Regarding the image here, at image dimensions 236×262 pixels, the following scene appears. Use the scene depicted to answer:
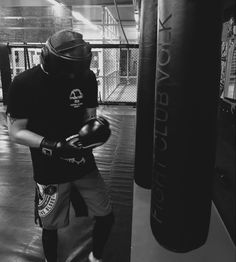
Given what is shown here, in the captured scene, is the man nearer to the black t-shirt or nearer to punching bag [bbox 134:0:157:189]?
the black t-shirt

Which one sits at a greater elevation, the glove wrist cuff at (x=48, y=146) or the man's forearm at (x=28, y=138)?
the man's forearm at (x=28, y=138)

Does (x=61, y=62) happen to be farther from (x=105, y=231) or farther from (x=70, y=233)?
(x=70, y=233)

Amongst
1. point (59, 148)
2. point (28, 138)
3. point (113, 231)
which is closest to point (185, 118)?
point (59, 148)

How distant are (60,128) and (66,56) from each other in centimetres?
35

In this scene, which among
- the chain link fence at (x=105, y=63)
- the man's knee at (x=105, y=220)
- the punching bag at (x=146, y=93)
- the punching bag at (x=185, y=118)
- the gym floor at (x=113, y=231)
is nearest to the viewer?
Result: the punching bag at (x=185, y=118)

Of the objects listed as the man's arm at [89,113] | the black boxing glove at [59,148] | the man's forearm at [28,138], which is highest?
the man's arm at [89,113]

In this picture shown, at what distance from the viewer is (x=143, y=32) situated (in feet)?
7.14

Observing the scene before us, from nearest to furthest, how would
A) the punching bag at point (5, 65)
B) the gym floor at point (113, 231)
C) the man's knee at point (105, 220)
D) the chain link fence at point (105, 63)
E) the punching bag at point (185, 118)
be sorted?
the punching bag at point (185, 118), the man's knee at point (105, 220), the gym floor at point (113, 231), the punching bag at point (5, 65), the chain link fence at point (105, 63)

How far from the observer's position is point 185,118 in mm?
1198

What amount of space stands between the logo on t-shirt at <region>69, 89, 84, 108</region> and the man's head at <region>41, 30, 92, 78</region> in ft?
0.40

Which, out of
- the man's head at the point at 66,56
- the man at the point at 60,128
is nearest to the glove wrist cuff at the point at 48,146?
the man at the point at 60,128

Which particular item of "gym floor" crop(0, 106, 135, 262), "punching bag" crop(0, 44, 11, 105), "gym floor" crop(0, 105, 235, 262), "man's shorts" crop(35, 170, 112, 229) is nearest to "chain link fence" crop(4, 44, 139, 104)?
"punching bag" crop(0, 44, 11, 105)

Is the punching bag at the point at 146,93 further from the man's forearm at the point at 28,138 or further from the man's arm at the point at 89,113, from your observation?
the man's forearm at the point at 28,138

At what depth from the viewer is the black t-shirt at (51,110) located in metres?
1.22
